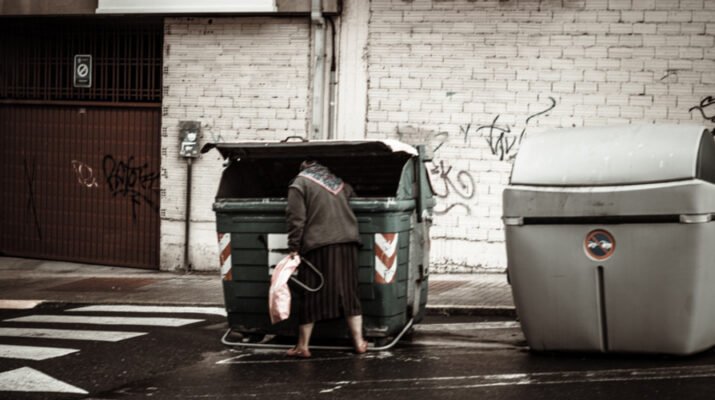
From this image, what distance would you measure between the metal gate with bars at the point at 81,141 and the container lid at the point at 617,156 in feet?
27.7

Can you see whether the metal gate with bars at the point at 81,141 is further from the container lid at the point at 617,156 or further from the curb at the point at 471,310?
the container lid at the point at 617,156

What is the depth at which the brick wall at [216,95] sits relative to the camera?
1484 centimetres

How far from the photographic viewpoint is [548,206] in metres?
7.95

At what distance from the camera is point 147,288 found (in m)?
13.5

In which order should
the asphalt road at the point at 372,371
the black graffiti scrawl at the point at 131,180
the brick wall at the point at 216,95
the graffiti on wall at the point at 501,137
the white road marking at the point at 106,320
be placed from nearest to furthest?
the asphalt road at the point at 372,371
the white road marking at the point at 106,320
the graffiti on wall at the point at 501,137
the brick wall at the point at 216,95
the black graffiti scrawl at the point at 131,180

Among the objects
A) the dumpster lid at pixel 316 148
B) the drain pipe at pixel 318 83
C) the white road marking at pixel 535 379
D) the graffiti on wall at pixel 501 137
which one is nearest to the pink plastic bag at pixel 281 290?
the dumpster lid at pixel 316 148

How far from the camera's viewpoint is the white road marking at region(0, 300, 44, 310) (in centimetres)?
1237

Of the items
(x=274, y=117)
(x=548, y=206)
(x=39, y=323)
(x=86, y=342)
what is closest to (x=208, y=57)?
(x=274, y=117)

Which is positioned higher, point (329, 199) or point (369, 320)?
point (329, 199)

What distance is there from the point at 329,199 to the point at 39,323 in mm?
3863

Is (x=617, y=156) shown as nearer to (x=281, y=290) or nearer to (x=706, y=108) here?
(x=281, y=290)

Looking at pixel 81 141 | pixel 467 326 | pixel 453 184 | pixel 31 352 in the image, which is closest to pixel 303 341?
pixel 467 326

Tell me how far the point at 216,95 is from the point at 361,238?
6959 millimetres

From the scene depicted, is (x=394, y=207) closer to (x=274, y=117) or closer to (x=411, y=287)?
(x=411, y=287)
